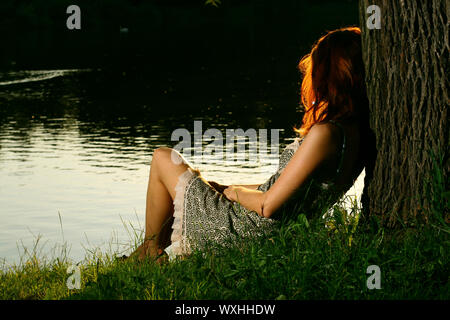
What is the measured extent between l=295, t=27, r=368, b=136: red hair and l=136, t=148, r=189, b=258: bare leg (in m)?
0.87

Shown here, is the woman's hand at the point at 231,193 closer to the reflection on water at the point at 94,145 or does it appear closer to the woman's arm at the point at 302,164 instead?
the woman's arm at the point at 302,164

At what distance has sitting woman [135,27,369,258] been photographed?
4.38 meters

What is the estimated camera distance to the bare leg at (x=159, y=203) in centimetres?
491

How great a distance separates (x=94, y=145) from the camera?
13086mm

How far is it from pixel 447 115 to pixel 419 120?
15 cm

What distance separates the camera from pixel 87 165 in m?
11.2

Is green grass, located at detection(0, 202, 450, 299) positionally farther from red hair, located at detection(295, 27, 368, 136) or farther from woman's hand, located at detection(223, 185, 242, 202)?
red hair, located at detection(295, 27, 368, 136)

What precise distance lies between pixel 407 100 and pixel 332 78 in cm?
49

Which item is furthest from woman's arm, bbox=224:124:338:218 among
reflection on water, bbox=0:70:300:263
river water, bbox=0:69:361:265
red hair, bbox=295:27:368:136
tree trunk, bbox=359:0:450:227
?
reflection on water, bbox=0:70:300:263

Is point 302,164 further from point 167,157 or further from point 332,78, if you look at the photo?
point 167,157

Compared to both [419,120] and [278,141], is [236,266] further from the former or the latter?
[278,141]

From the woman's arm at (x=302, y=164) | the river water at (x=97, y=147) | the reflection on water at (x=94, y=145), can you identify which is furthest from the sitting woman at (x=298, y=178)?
the reflection on water at (x=94, y=145)

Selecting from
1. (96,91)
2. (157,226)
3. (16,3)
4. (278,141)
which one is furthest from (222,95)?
(16,3)

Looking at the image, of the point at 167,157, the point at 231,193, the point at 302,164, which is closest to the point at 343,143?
the point at 302,164
